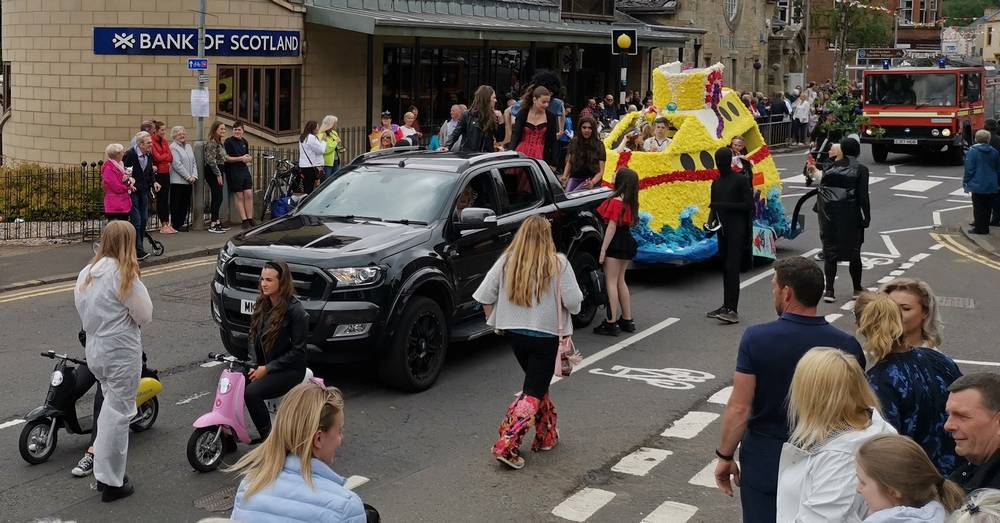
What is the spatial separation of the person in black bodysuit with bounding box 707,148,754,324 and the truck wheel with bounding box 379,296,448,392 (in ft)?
12.1

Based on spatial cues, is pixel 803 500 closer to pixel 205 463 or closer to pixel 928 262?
pixel 205 463

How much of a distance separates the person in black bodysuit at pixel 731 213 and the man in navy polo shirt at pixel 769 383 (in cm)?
699

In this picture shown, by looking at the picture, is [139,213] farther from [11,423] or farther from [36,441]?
[36,441]

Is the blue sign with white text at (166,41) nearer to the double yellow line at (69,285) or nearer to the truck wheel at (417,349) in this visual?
the double yellow line at (69,285)

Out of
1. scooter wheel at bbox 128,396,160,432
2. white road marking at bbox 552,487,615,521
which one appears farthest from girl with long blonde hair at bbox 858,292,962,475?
scooter wheel at bbox 128,396,160,432

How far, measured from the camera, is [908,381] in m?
5.46

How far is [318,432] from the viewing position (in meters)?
4.28

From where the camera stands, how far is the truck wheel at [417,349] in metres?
9.77

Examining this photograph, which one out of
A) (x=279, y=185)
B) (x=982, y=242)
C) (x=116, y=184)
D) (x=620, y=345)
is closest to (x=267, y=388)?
(x=620, y=345)

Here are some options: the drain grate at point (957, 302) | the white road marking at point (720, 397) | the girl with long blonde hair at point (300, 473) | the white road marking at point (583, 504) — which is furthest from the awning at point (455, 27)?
the girl with long blonde hair at point (300, 473)

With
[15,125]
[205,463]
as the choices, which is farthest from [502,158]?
[15,125]

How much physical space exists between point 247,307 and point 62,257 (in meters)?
7.90

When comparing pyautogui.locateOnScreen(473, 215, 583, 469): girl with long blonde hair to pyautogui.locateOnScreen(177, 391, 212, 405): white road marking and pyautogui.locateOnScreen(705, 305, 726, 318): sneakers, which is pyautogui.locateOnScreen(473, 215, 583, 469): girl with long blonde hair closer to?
pyautogui.locateOnScreen(177, 391, 212, 405): white road marking

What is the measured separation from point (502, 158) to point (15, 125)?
16309mm
